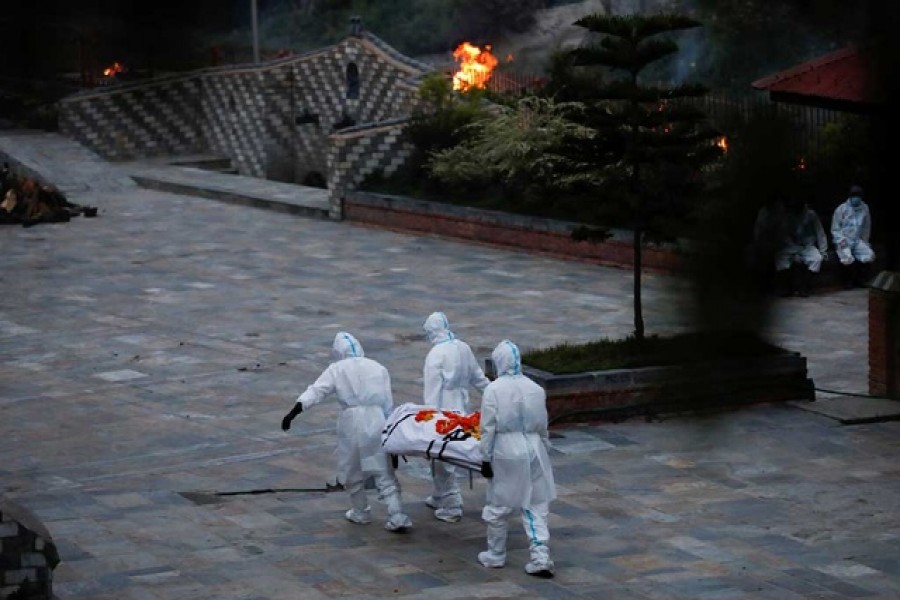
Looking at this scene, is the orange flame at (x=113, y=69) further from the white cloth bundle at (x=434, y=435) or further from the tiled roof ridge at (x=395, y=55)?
the tiled roof ridge at (x=395, y=55)

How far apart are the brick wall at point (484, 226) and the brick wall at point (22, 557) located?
46.7 ft

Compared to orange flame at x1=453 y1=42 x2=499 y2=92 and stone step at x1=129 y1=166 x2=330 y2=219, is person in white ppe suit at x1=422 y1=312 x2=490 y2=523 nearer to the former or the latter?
stone step at x1=129 y1=166 x2=330 y2=219

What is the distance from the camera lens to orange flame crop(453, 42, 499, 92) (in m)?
30.4

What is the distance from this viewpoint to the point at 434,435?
1059cm

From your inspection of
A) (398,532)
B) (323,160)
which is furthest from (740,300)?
(323,160)

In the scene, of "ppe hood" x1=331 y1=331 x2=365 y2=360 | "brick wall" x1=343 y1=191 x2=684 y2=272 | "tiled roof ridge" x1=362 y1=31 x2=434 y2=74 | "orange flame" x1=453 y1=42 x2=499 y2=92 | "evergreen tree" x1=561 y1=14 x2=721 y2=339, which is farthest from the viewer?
"tiled roof ridge" x1=362 y1=31 x2=434 y2=74

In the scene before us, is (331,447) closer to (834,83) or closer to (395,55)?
(834,83)

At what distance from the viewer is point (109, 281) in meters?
23.1

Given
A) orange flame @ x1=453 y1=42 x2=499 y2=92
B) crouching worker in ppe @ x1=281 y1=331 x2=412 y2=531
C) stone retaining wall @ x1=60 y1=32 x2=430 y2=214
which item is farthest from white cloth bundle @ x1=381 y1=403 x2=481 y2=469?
stone retaining wall @ x1=60 y1=32 x2=430 y2=214

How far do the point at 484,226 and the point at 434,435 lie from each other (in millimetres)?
14928

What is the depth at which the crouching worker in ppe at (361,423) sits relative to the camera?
10938mm

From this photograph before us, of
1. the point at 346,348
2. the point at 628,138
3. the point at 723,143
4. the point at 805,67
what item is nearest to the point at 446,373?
the point at 346,348

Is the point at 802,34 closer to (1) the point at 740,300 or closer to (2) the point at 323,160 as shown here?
(1) the point at 740,300

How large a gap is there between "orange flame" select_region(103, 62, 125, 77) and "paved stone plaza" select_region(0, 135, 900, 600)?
0.89 m
